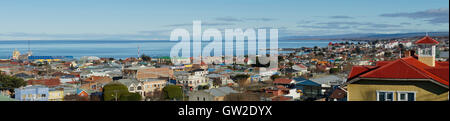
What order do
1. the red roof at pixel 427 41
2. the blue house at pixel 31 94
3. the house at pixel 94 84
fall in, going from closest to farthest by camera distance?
the red roof at pixel 427 41, the blue house at pixel 31 94, the house at pixel 94 84

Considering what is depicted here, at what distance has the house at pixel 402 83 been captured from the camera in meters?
2.11

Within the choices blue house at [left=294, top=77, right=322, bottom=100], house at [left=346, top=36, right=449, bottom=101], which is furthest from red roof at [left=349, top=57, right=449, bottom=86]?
blue house at [left=294, top=77, right=322, bottom=100]

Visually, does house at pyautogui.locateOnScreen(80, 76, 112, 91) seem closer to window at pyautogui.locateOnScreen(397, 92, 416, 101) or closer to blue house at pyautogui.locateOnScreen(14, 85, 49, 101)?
blue house at pyautogui.locateOnScreen(14, 85, 49, 101)

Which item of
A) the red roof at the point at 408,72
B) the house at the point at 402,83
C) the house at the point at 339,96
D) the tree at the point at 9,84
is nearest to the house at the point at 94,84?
the tree at the point at 9,84

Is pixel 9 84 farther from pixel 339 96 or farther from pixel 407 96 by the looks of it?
pixel 407 96

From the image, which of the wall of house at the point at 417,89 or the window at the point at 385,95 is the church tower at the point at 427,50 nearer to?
the wall of house at the point at 417,89

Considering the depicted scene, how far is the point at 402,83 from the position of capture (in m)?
2.14

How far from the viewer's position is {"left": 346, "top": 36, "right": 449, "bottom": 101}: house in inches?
83.0
